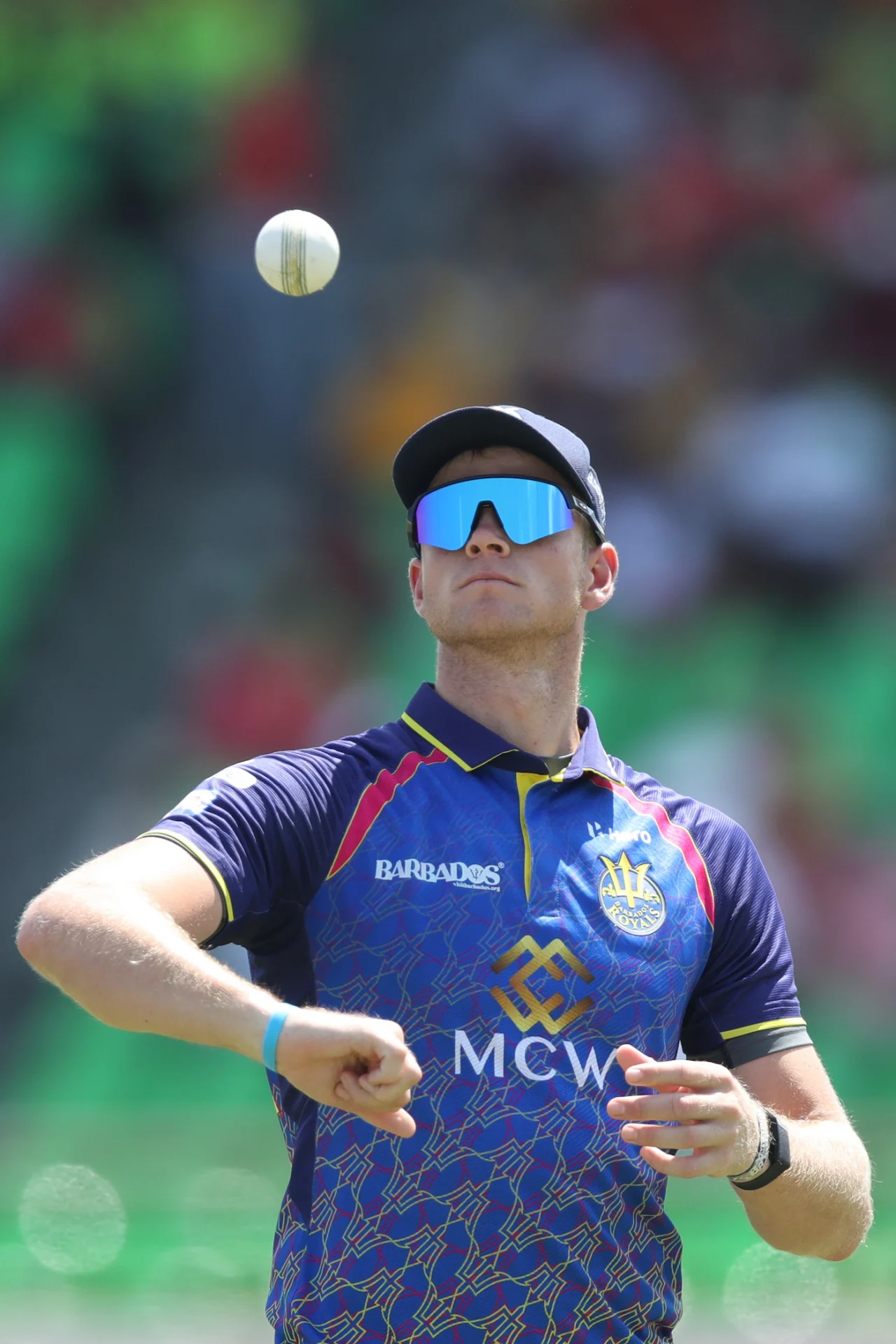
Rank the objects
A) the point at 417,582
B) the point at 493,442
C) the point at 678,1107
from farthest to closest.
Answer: the point at 417,582 < the point at 493,442 < the point at 678,1107

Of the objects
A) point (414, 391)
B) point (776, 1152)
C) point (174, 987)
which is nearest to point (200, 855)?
point (174, 987)

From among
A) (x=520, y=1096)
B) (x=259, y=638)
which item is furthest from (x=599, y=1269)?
(x=259, y=638)

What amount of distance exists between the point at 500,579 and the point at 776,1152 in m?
1.15

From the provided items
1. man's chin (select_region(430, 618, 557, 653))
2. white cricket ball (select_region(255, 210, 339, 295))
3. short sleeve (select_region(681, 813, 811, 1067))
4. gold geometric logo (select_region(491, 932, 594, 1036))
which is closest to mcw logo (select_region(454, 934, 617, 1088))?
gold geometric logo (select_region(491, 932, 594, 1036))

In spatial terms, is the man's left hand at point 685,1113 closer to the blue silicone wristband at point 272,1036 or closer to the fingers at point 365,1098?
the fingers at point 365,1098

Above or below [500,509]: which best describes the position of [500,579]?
below

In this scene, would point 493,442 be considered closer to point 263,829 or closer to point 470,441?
point 470,441

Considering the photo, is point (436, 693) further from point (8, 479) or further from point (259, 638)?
point (8, 479)

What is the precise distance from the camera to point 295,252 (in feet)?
16.1

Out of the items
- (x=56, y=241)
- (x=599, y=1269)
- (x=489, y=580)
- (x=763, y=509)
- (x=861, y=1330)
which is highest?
(x=56, y=241)

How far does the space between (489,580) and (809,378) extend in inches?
321

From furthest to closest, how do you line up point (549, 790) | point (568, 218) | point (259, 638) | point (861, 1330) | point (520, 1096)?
point (568, 218) → point (259, 638) → point (861, 1330) → point (549, 790) → point (520, 1096)

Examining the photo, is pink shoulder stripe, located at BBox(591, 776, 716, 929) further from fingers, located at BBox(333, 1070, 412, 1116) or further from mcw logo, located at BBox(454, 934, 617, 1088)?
fingers, located at BBox(333, 1070, 412, 1116)

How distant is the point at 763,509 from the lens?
1005 centimetres
